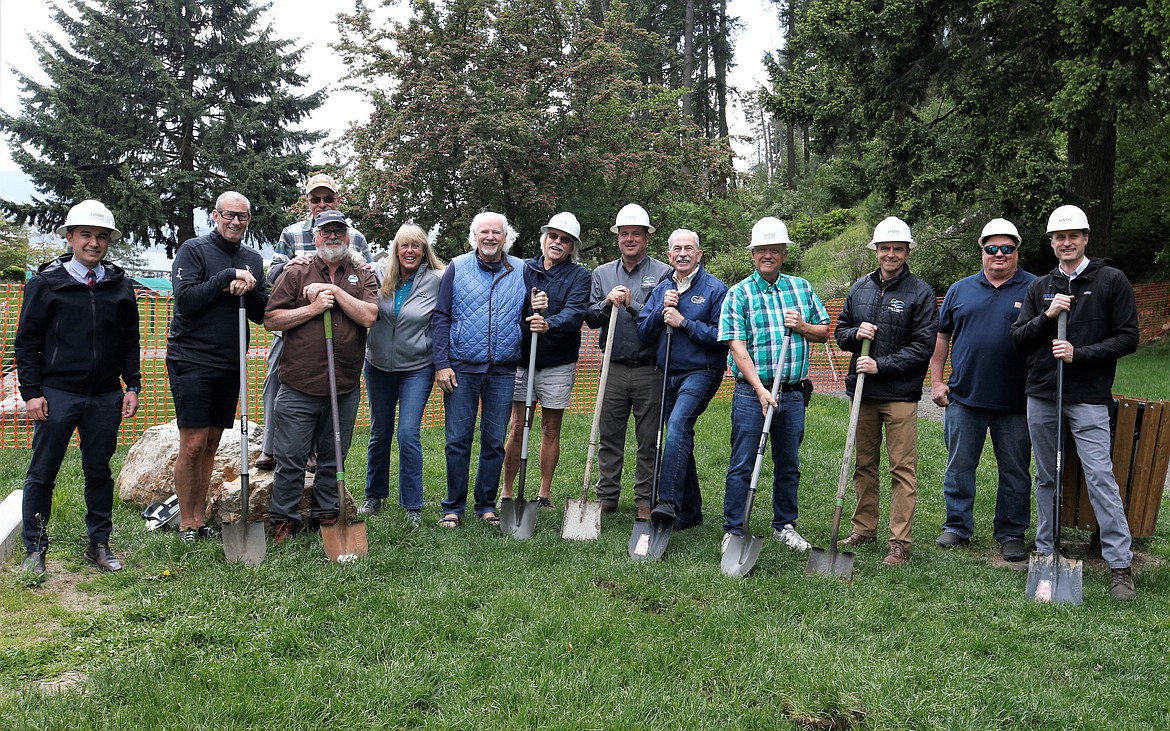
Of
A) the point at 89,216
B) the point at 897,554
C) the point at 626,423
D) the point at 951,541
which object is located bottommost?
the point at 951,541

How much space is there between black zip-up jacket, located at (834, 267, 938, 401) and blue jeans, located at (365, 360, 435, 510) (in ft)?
9.91

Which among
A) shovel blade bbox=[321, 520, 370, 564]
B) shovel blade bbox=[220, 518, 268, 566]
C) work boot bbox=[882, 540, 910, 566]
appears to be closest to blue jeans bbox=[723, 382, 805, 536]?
work boot bbox=[882, 540, 910, 566]

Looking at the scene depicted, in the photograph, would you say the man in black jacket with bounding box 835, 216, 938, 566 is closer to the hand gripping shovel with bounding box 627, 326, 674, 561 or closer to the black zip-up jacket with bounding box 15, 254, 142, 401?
the hand gripping shovel with bounding box 627, 326, 674, 561

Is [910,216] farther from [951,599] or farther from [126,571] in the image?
[126,571]

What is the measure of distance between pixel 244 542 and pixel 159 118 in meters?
27.4

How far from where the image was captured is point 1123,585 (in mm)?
4969

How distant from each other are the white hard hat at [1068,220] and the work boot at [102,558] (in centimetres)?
597

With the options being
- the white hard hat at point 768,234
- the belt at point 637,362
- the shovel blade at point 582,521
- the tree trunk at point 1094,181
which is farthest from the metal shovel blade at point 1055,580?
the tree trunk at point 1094,181

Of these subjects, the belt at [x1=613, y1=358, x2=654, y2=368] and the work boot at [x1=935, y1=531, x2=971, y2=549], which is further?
the belt at [x1=613, y1=358, x2=654, y2=368]

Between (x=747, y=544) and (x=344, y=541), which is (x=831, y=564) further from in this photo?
(x=344, y=541)

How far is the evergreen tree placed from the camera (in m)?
26.5

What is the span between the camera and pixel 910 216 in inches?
598

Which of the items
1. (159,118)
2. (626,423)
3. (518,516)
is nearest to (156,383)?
(518,516)

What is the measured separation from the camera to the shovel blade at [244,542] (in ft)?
15.8
